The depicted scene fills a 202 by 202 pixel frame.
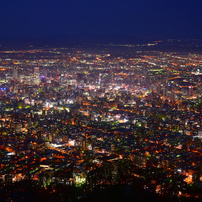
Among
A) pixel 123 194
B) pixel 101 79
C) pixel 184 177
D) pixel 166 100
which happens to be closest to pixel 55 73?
pixel 101 79

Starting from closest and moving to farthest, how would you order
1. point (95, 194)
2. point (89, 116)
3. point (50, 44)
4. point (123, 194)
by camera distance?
point (123, 194), point (95, 194), point (89, 116), point (50, 44)

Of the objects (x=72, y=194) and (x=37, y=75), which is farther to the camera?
(x=37, y=75)

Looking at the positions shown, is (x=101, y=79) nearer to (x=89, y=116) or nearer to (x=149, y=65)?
(x=149, y=65)

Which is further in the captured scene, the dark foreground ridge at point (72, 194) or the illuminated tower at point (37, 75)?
the illuminated tower at point (37, 75)

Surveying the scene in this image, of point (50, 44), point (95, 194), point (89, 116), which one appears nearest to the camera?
point (95, 194)

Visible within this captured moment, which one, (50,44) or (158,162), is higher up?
(50,44)

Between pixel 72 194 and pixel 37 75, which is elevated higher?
pixel 37 75

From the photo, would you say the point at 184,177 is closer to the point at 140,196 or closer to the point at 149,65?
the point at 140,196

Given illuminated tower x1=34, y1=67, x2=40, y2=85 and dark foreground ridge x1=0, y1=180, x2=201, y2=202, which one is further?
illuminated tower x1=34, y1=67, x2=40, y2=85

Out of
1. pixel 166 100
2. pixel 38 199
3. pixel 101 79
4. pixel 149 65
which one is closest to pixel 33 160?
pixel 38 199

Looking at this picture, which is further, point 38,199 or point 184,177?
point 184,177
